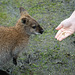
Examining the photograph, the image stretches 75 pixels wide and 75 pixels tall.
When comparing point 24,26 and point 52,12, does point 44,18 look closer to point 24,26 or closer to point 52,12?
point 52,12

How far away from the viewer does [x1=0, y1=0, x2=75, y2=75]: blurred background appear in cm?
354

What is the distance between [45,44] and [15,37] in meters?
1.19

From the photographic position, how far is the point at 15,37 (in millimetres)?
3271

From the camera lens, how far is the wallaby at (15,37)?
3.12 metres

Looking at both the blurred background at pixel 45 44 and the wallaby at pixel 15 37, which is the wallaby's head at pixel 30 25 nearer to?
the wallaby at pixel 15 37

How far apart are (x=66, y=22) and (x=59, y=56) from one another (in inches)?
38.4

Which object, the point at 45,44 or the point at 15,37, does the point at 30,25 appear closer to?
the point at 15,37

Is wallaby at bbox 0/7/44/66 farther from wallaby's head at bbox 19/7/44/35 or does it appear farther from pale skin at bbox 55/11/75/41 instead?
pale skin at bbox 55/11/75/41

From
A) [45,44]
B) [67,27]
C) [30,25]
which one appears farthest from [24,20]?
[45,44]

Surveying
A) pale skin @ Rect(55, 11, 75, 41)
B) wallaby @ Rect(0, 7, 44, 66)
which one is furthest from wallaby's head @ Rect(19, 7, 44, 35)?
pale skin @ Rect(55, 11, 75, 41)

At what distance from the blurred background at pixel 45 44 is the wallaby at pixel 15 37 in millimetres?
425

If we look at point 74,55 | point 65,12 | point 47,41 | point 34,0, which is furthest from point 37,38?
point 34,0

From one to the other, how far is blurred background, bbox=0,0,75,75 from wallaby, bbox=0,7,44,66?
0.42 metres

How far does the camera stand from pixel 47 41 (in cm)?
430
